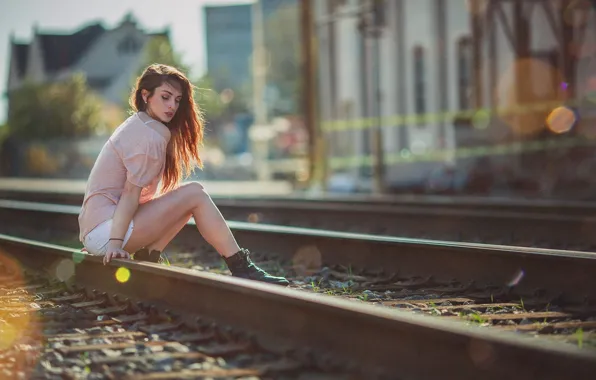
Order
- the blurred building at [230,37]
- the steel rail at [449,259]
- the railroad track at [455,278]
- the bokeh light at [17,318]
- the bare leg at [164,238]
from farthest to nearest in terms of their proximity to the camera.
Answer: the blurred building at [230,37] → the bare leg at [164,238] → the steel rail at [449,259] → the railroad track at [455,278] → the bokeh light at [17,318]

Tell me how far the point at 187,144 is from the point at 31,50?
239ft

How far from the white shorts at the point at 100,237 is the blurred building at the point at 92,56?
65.5m

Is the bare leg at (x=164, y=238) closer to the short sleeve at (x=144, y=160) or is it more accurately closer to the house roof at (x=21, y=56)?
the short sleeve at (x=144, y=160)

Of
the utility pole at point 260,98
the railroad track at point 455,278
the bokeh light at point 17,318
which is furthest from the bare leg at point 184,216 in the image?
the utility pole at point 260,98

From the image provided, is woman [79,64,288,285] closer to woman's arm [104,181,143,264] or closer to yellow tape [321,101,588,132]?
woman's arm [104,181,143,264]

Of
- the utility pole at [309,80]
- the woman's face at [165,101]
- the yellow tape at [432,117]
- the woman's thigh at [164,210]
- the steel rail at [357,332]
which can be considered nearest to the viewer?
the steel rail at [357,332]

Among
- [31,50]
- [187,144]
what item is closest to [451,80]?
[187,144]

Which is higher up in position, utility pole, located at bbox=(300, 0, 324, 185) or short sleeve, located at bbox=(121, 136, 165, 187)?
utility pole, located at bbox=(300, 0, 324, 185)

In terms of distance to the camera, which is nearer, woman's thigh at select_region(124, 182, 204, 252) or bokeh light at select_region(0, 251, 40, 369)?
bokeh light at select_region(0, 251, 40, 369)

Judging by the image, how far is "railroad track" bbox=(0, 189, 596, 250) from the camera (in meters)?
8.59

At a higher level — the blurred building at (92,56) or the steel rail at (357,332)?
the blurred building at (92,56)

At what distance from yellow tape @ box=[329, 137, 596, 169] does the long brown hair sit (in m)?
14.7

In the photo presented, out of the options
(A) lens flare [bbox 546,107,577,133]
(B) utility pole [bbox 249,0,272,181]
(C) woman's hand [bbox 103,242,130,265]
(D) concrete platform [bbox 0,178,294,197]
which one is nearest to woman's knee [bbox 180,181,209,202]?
(C) woman's hand [bbox 103,242,130,265]

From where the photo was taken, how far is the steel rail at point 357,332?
316 centimetres
